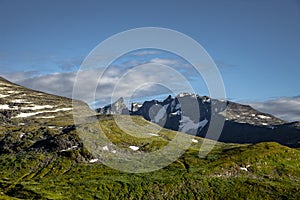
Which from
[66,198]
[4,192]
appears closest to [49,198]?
[66,198]

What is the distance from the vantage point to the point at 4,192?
19775 cm

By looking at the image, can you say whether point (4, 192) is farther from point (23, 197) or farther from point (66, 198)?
point (66, 198)

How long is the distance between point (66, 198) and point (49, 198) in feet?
30.0

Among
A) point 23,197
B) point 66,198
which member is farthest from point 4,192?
point 66,198

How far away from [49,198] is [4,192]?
2501 cm

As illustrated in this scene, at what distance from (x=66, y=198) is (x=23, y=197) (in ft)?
68.7

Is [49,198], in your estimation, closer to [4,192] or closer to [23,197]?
[23,197]

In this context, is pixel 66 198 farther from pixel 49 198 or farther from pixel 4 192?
pixel 4 192

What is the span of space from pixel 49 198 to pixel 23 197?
492 inches

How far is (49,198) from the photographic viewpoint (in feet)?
631

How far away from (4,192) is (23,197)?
546 inches

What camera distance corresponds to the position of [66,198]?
648 ft
